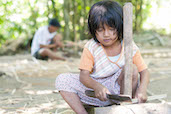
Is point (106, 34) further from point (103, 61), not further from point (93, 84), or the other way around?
point (93, 84)

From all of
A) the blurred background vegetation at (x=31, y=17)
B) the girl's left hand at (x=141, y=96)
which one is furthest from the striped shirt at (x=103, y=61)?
the blurred background vegetation at (x=31, y=17)

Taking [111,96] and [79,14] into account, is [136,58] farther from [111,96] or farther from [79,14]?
[79,14]

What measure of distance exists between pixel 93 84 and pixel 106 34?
39 centimetres

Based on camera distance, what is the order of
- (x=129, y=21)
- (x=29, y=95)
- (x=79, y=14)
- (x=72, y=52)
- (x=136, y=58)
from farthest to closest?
(x=79, y=14) → (x=72, y=52) → (x=29, y=95) → (x=136, y=58) → (x=129, y=21)

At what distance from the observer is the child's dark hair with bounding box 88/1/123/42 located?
1645 millimetres

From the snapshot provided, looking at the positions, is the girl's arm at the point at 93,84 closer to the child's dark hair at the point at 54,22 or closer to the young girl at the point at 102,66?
the young girl at the point at 102,66

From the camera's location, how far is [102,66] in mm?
1840

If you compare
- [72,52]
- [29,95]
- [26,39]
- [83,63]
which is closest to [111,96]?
→ [83,63]

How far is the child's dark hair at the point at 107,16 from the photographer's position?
164cm

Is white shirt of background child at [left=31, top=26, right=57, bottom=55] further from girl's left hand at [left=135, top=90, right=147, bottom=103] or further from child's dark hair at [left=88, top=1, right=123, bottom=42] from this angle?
girl's left hand at [left=135, top=90, right=147, bottom=103]

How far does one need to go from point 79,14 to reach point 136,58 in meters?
6.93

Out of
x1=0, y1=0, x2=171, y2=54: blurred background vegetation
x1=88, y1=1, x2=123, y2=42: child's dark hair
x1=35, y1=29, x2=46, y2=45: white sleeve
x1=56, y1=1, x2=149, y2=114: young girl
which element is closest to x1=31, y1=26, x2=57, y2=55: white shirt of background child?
x1=35, y1=29, x2=46, y2=45: white sleeve

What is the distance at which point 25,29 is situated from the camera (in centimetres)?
774

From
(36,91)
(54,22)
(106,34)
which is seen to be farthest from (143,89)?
(54,22)
